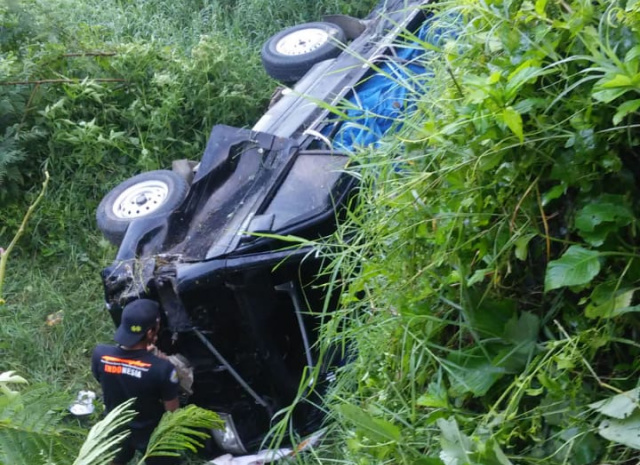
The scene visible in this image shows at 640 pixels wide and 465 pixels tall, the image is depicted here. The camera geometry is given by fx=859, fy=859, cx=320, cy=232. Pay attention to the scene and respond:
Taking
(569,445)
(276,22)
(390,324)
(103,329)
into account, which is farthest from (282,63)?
(569,445)

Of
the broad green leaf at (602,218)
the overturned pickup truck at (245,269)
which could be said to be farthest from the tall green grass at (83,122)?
the broad green leaf at (602,218)

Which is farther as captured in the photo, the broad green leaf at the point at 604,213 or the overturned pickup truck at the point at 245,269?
the overturned pickup truck at the point at 245,269

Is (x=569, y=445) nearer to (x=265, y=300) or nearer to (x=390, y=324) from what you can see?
(x=390, y=324)

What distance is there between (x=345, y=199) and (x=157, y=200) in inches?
77.0

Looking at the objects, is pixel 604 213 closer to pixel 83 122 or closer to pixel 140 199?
pixel 140 199

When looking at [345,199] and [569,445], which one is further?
[345,199]

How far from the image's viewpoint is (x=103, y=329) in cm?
601

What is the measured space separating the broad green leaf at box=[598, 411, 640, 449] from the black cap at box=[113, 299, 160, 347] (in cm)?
349

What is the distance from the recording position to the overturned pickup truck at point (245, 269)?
4465 millimetres

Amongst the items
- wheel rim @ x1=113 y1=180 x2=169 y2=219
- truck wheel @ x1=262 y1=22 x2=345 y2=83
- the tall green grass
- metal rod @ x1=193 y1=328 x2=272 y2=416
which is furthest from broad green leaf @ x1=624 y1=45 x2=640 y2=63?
truck wheel @ x1=262 y1=22 x2=345 y2=83

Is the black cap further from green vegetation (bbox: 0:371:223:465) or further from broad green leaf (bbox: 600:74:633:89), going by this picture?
broad green leaf (bbox: 600:74:633:89)

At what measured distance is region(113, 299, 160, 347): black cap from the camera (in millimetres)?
4590

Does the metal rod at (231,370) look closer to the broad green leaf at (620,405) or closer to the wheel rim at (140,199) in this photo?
Answer: the wheel rim at (140,199)

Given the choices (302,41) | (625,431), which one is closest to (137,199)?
(302,41)
